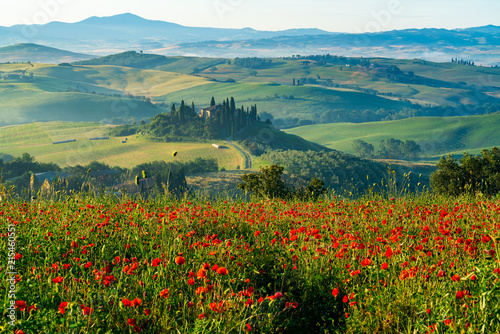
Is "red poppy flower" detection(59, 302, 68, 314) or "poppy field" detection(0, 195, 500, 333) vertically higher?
"red poppy flower" detection(59, 302, 68, 314)

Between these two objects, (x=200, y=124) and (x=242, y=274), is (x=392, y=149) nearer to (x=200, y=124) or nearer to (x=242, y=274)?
(x=200, y=124)

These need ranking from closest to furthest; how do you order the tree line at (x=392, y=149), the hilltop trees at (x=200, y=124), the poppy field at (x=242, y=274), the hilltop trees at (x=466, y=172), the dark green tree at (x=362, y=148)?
the poppy field at (x=242, y=274) → the hilltop trees at (x=466, y=172) → the hilltop trees at (x=200, y=124) → the tree line at (x=392, y=149) → the dark green tree at (x=362, y=148)

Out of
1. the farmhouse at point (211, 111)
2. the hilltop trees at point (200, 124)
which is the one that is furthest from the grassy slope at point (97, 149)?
the farmhouse at point (211, 111)

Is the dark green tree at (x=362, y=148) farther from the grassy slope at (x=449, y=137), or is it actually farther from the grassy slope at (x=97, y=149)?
the grassy slope at (x=97, y=149)

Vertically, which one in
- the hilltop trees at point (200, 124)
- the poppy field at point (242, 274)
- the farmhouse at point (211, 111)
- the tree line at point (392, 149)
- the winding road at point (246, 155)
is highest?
the poppy field at point (242, 274)

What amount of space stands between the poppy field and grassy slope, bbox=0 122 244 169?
342 feet

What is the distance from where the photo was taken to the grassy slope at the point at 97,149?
397 feet

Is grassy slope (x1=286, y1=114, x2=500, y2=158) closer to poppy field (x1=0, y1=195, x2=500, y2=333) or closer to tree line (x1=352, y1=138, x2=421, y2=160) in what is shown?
tree line (x1=352, y1=138, x2=421, y2=160)

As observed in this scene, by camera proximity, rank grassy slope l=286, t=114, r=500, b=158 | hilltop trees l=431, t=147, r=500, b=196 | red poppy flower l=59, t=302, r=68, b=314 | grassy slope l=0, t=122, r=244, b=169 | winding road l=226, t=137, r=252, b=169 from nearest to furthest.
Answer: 1. red poppy flower l=59, t=302, r=68, b=314
2. hilltop trees l=431, t=147, r=500, b=196
3. winding road l=226, t=137, r=252, b=169
4. grassy slope l=0, t=122, r=244, b=169
5. grassy slope l=286, t=114, r=500, b=158

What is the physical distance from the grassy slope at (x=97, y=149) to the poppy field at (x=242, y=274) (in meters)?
104

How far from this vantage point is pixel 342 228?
25.6 feet

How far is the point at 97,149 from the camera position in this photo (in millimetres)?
135500

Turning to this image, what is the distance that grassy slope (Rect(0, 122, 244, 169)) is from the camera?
121m

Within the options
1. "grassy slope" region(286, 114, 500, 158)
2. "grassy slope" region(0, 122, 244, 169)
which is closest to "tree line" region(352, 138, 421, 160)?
"grassy slope" region(286, 114, 500, 158)
